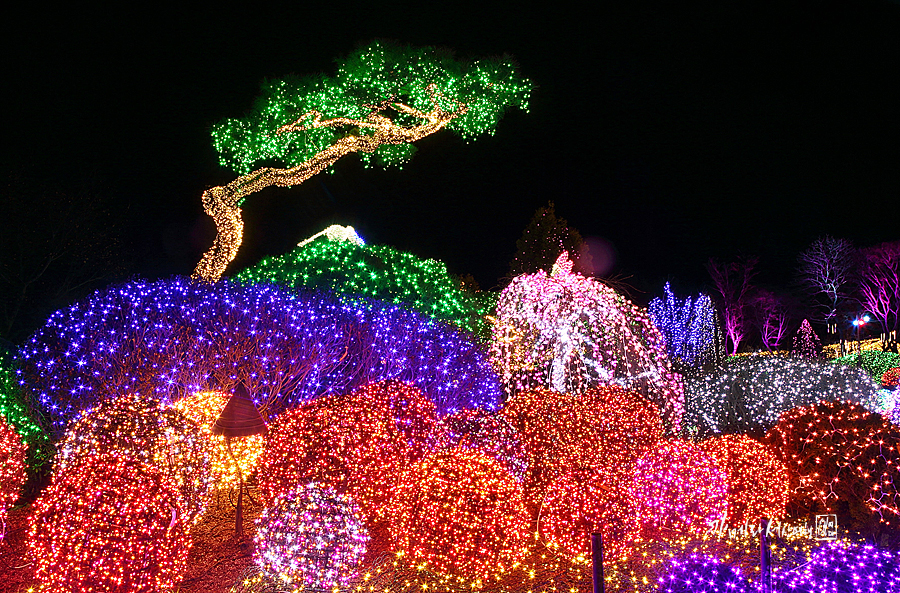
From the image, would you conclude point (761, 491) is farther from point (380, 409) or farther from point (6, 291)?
point (6, 291)

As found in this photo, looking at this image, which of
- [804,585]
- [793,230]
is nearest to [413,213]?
[804,585]

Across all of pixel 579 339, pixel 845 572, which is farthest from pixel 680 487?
pixel 579 339

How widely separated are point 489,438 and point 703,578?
214 cm

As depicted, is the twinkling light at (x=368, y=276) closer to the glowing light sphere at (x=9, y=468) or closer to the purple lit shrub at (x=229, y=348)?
the purple lit shrub at (x=229, y=348)

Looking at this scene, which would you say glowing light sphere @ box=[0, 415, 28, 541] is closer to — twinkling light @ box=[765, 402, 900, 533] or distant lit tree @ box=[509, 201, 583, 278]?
twinkling light @ box=[765, 402, 900, 533]

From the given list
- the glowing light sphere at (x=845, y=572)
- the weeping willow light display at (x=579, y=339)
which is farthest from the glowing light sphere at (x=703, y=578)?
the weeping willow light display at (x=579, y=339)

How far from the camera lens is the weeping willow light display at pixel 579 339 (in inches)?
352

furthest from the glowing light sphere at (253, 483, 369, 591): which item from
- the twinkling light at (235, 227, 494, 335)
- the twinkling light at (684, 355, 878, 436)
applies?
the twinkling light at (684, 355, 878, 436)

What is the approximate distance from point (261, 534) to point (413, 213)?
53.9ft

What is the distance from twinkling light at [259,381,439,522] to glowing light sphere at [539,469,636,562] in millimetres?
1277

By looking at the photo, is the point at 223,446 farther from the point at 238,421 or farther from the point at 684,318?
the point at 684,318

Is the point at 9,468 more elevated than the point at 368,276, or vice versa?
the point at 368,276

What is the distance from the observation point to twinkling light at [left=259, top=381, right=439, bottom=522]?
4820 millimetres

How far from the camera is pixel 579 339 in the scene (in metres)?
9.05
